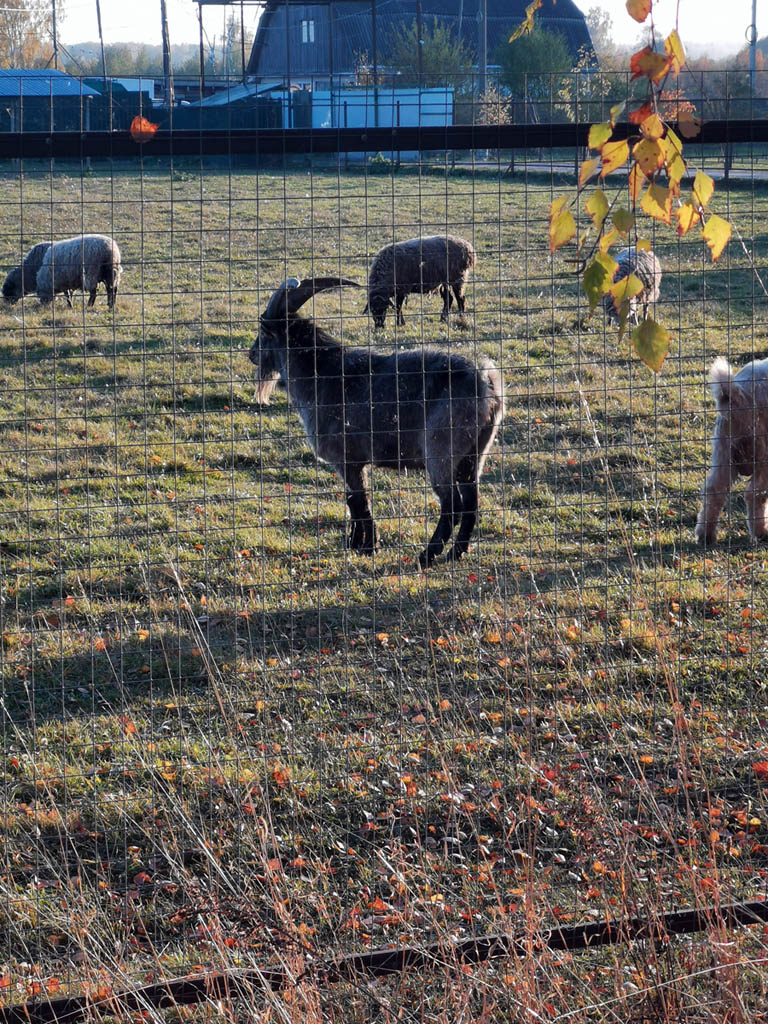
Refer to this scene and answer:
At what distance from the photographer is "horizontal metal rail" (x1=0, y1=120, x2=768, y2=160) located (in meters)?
3.50

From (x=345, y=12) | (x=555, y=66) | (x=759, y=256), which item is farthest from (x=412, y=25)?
(x=759, y=256)

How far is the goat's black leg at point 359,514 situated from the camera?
7.23 meters

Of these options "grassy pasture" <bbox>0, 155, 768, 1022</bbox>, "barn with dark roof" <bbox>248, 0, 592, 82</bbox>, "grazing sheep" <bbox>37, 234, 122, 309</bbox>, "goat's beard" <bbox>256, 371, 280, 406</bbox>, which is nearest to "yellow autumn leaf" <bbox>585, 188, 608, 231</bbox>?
"grassy pasture" <bbox>0, 155, 768, 1022</bbox>

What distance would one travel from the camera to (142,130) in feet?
11.1

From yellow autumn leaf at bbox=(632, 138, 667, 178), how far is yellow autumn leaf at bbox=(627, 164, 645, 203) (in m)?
0.05

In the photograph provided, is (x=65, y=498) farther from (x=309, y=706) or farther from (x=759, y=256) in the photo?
(x=759, y=256)

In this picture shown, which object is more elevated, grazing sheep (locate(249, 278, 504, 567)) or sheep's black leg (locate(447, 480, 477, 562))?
grazing sheep (locate(249, 278, 504, 567))

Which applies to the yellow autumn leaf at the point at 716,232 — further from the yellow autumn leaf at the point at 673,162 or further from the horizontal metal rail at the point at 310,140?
the horizontal metal rail at the point at 310,140

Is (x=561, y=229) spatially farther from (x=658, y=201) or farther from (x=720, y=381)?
(x=720, y=381)

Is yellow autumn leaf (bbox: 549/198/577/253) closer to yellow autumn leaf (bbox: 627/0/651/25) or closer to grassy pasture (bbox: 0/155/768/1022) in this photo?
yellow autumn leaf (bbox: 627/0/651/25)

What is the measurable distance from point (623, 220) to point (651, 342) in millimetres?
228

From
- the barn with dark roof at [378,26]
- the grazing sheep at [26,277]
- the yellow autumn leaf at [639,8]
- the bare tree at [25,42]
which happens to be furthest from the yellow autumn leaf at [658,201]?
the bare tree at [25,42]

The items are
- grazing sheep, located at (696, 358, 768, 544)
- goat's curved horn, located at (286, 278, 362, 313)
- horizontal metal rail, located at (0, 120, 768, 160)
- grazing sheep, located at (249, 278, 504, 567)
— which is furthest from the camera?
grazing sheep, located at (696, 358, 768, 544)

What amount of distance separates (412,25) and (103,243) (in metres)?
41.4
